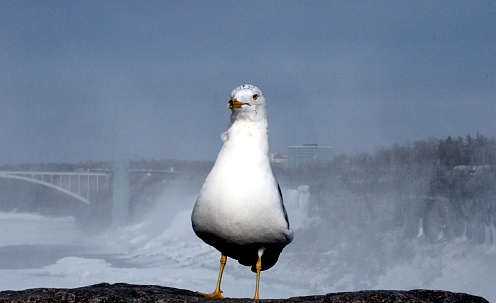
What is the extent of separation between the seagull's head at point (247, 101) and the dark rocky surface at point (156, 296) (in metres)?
2.02

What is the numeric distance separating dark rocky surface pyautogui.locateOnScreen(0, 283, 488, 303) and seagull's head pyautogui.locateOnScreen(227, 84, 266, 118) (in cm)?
202

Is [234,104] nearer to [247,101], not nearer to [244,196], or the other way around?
[247,101]

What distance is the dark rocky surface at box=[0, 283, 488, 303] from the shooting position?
5.54 metres

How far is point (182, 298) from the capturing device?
18.9 feet

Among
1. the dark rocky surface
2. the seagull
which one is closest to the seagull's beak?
the seagull

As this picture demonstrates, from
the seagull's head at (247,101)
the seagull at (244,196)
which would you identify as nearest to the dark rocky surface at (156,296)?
the seagull at (244,196)

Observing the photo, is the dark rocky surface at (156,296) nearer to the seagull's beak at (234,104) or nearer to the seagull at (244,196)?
the seagull at (244,196)

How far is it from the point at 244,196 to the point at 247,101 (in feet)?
3.46

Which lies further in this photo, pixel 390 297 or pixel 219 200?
pixel 219 200

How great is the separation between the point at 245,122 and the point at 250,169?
1.84 ft

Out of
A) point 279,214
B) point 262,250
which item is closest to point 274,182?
point 279,214

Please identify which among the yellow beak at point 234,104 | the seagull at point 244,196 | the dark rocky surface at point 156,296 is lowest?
the dark rocky surface at point 156,296

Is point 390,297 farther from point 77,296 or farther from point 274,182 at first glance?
point 77,296

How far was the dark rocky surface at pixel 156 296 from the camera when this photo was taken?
554 centimetres
